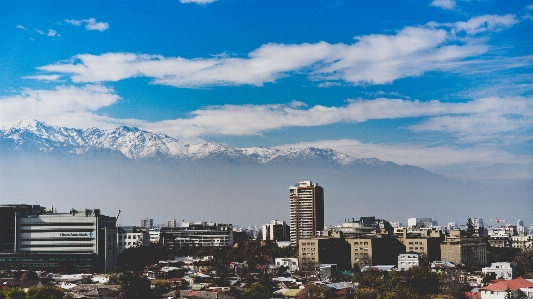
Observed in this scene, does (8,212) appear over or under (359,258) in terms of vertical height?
over

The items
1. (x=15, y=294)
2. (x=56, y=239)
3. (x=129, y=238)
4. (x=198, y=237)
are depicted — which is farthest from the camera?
(x=198, y=237)

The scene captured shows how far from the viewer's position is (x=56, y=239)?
54844 mm

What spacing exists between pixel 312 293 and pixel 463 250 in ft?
82.8

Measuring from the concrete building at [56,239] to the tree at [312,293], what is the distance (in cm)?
2214

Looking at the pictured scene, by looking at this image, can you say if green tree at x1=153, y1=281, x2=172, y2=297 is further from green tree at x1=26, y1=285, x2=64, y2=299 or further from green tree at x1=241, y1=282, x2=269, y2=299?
green tree at x1=26, y1=285, x2=64, y2=299

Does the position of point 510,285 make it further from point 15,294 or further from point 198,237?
point 198,237

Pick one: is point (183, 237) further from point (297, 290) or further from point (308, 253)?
point (297, 290)

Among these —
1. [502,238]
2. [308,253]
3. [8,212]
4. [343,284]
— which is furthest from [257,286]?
[502,238]

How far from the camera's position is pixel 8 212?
55906mm

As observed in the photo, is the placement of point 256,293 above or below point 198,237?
below

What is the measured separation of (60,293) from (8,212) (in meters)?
23.6

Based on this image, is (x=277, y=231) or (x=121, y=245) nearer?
(x=121, y=245)

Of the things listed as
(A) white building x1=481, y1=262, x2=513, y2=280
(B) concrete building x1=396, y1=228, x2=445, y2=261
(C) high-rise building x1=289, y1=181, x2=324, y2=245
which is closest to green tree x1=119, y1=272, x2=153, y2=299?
(A) white building x1=481, y1=262, x2=513, y2=280

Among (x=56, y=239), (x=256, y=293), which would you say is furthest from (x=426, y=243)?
(x=56, y=239)
